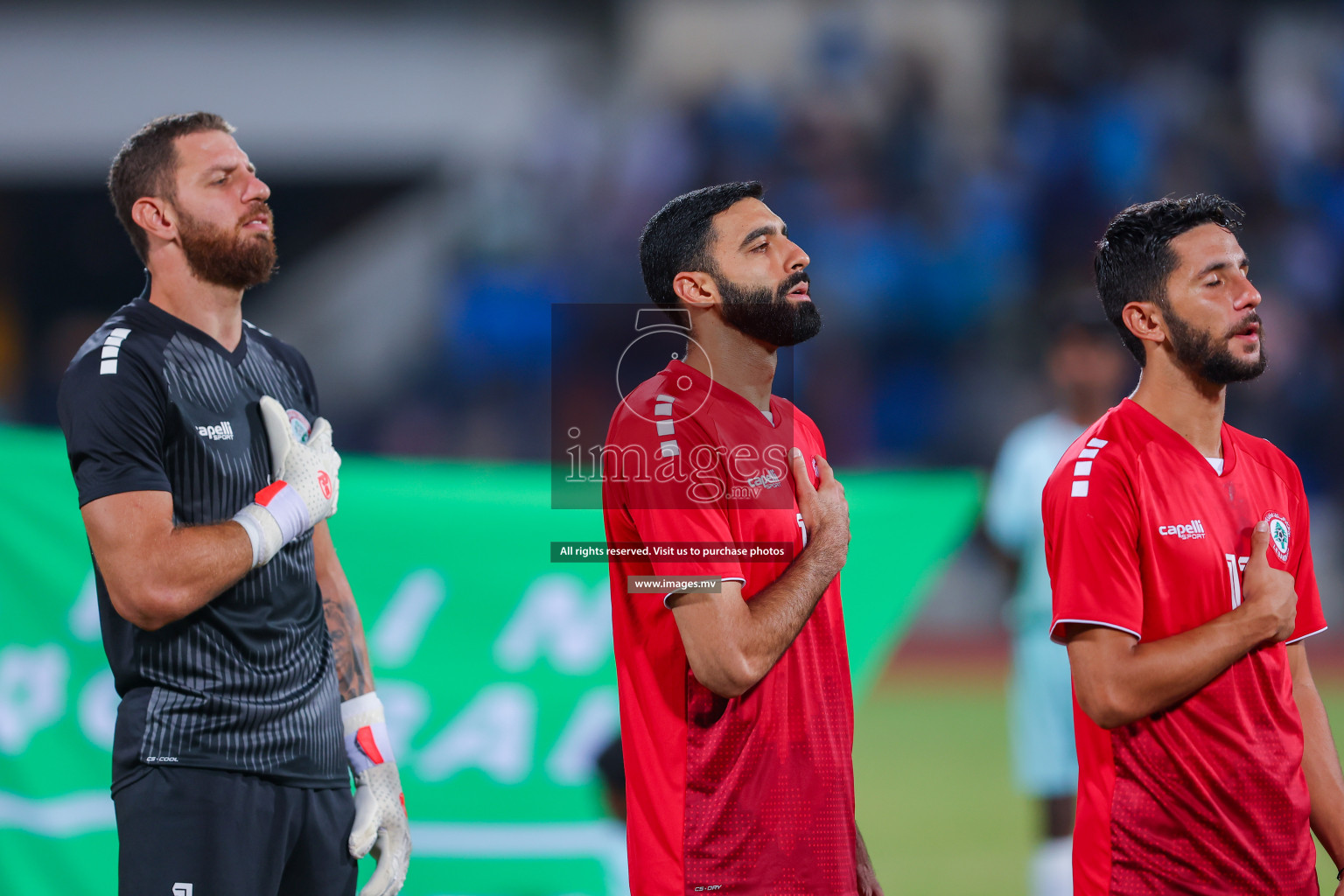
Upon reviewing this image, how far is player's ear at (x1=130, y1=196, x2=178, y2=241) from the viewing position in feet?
10.5

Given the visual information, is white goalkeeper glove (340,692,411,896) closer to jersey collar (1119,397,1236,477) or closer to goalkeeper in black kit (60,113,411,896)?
goalkeeper in black kit (60,113,411,896)

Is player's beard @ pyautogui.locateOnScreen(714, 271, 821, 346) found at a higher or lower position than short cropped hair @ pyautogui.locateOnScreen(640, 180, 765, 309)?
lower

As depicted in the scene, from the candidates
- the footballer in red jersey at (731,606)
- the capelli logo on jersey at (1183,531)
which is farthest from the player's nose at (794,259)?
the capelli logo on jersey at (1183,531)

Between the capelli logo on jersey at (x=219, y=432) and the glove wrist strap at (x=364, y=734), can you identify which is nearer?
the capelli logo on jersey at (x=219, y=432)

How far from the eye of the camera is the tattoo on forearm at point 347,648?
338 cm

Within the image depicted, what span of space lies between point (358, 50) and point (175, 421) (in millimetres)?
12078

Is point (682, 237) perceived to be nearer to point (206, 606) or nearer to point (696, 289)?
point (696, 289)

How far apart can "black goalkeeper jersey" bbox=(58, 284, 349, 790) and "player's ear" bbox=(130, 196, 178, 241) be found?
0.64 feet

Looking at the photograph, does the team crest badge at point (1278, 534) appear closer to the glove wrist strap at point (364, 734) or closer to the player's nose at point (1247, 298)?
the player's nose at point (1247, 298)

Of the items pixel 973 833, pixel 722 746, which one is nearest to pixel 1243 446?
pixel 722 746

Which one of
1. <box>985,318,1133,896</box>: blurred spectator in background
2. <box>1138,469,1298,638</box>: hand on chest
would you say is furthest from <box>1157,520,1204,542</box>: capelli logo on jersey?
<box>985,318,1133,896</box>: blurred spectator in background

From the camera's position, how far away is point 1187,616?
2811mm

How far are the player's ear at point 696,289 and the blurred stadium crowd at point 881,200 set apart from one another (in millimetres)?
8506

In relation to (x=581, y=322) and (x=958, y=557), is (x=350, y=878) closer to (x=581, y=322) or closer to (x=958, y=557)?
(x=581, y=322)
